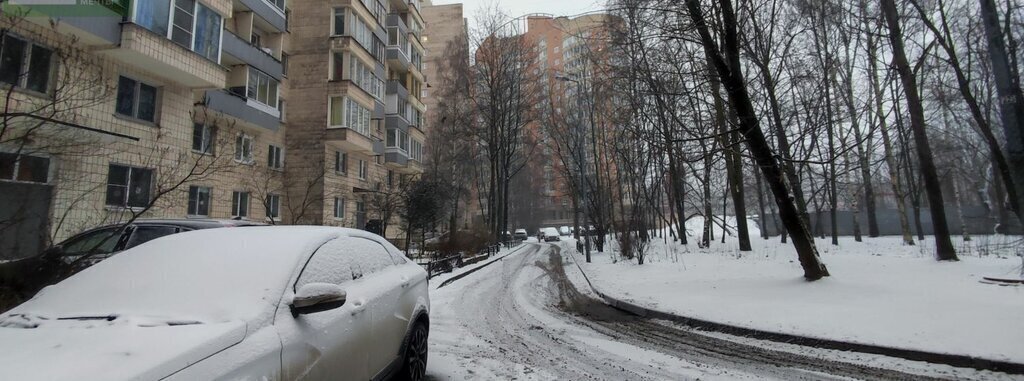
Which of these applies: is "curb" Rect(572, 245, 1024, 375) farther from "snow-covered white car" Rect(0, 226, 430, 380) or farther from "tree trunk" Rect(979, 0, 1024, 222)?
"snow-covered white car" Rect(0, 226, 430, 380)

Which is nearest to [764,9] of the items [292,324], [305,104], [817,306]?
[817,306]

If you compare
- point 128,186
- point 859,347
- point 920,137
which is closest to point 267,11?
point 128,186

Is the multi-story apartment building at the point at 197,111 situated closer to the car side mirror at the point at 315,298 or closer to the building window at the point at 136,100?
the building window at the point at 136,100

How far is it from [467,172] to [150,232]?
41.3 meters

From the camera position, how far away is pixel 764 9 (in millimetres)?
13359

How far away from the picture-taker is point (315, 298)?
272 cm

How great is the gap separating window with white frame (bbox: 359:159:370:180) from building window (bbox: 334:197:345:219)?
9.51 ft

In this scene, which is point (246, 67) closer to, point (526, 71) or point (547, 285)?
point (547, 285)

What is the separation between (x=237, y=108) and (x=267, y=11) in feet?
18.3

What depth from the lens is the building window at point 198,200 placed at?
1797 cm

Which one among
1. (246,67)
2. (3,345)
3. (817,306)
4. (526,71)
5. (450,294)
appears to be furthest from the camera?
(526,71)

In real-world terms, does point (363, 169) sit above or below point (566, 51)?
below

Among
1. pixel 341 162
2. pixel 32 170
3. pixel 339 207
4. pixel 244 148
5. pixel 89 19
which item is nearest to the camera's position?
pixel 32 170

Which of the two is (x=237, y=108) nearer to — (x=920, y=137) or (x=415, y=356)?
(x=415, y=356)
